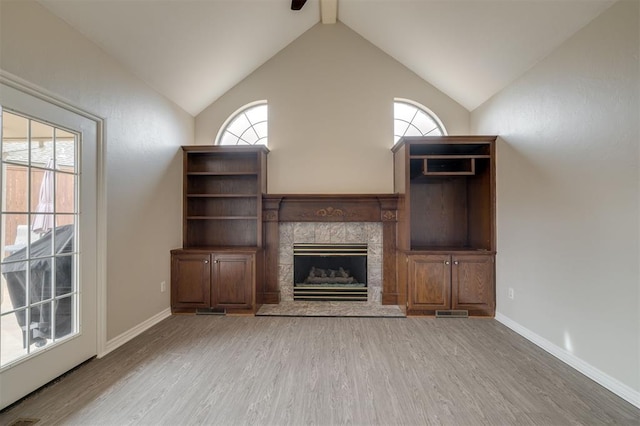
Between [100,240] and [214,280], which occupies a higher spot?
[100,240]

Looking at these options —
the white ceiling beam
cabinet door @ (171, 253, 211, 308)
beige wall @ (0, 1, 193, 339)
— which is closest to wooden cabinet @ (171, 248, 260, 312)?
cabinet door @ (171, 253, 211, 308)

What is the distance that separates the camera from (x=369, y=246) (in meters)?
4.07

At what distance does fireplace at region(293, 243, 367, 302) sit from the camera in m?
4.06

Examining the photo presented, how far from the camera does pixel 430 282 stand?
3447 millimetres

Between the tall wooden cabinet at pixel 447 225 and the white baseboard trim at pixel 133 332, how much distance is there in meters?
2.95

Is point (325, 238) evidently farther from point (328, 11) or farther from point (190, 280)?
point (328, 11)

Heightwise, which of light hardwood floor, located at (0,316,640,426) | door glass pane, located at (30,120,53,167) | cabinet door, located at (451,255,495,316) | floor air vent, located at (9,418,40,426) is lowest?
light hardwood floor, located at (0,316,640,426)

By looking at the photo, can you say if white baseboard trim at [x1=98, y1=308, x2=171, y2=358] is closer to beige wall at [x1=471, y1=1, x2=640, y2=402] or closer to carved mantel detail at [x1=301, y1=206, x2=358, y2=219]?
carved mantel detail at [x1=301, y1=206, x2=358, y2=219]

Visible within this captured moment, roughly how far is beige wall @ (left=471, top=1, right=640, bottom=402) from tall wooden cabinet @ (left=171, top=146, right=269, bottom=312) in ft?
10.00

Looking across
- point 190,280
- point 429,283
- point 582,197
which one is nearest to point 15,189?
point 190,280

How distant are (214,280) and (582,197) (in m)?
3.78

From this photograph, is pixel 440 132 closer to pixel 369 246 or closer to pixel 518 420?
pixel 369 246

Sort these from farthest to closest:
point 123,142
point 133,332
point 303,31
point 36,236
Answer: point 303,31, point 133,332, point 123,142, point 36,236

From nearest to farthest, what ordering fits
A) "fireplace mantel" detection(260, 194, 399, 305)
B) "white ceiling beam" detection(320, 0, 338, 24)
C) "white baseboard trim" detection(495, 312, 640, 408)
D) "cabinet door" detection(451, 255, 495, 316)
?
"white baseboard trim" detection(495, 312, 640, 408) < "cabinet door" detection(451, 255, 495, 316) < "white ceiling beam" detection(320, 0, 338, 24) < "fireplace mantel" detection(260, 194, 399, 305)
